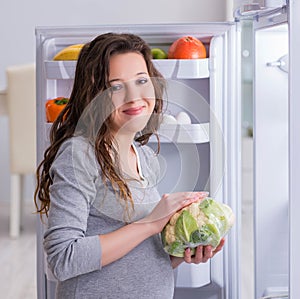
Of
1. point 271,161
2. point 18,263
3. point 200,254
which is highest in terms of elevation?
point 271,161

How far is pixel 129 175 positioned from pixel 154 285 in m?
0.22

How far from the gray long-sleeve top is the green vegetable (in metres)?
0.06

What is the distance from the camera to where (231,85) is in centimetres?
192

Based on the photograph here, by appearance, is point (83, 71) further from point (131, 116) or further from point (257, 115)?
point (257, 115)

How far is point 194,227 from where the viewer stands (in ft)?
4.57

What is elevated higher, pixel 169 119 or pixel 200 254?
pixel 169 119

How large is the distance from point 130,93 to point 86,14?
3444mm

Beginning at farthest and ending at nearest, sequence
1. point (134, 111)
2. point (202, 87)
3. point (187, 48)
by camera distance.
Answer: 1. point (202, 87)
2. point (187, 48)
3. point (134, 111)

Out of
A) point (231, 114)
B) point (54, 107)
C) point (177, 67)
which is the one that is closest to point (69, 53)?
point (54, 107)

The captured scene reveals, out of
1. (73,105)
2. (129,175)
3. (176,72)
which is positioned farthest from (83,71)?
(176,72)

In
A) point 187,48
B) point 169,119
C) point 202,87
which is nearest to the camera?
point 169,119

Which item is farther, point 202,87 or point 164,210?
point 202,87

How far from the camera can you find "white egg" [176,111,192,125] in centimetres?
160

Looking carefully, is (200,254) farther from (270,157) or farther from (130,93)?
(270,157)
